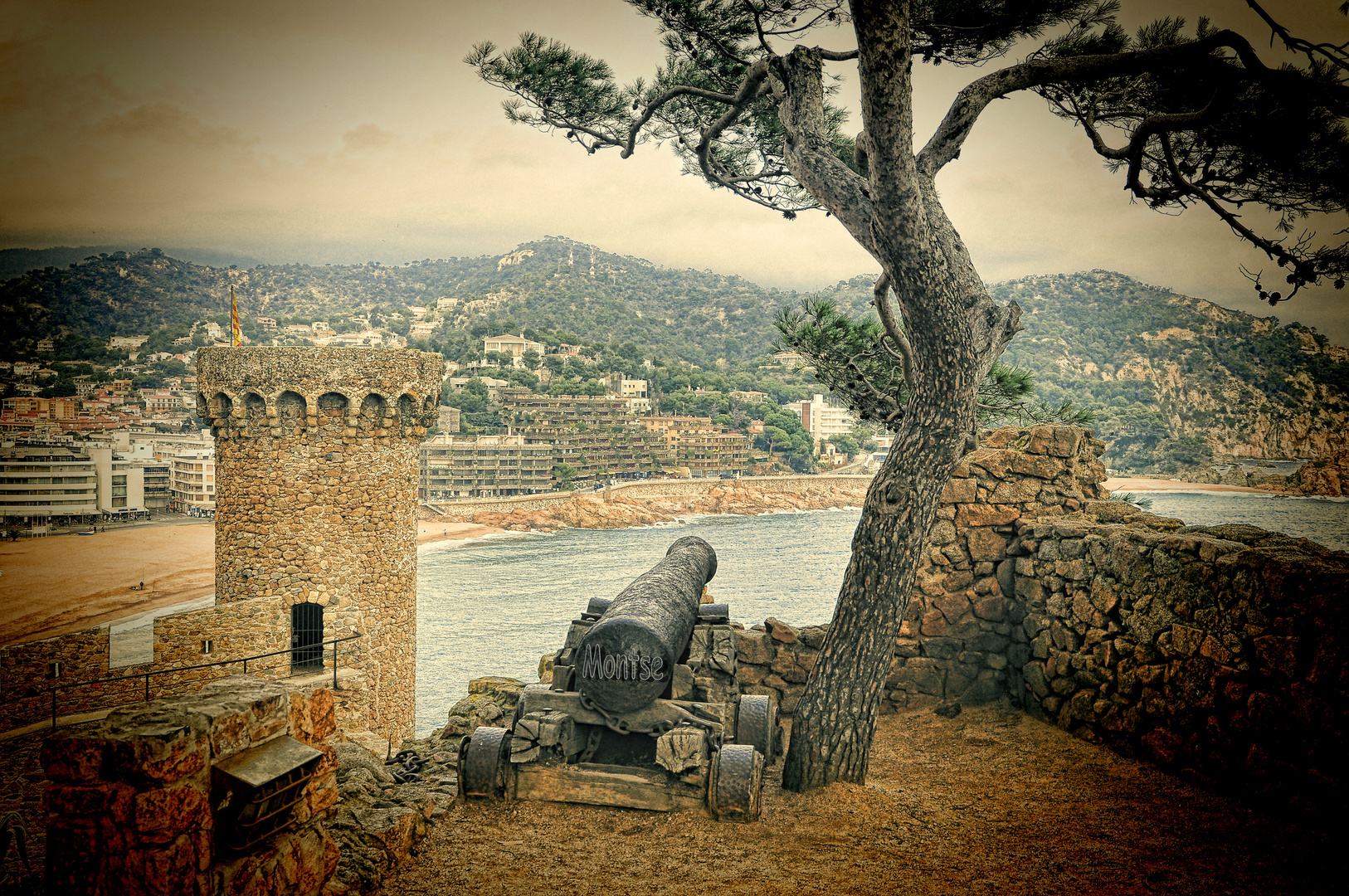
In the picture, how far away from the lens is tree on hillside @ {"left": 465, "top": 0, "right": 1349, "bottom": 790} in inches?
140

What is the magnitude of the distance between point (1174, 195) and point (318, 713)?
5718 millimetres

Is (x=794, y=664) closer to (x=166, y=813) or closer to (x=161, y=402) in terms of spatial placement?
(x=166, y=813)

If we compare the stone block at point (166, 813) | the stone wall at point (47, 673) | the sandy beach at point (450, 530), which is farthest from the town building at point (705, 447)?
the stone block at point (166, 813)

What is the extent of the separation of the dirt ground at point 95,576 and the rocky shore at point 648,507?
12048 millimetres

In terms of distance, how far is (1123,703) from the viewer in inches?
158

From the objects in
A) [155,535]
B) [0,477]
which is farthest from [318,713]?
[155,535]

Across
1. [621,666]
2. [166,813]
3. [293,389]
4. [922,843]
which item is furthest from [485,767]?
[293,389]

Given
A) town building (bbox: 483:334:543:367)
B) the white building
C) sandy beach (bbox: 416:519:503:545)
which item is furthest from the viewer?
town building (bbox: 483:334:543:367)

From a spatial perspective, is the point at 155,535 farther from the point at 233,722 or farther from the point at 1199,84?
the point at 1199,84

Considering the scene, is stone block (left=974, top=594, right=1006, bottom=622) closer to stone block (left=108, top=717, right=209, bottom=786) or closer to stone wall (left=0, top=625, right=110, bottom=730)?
stone block (left=108, top=717, right=209, bottom=786)

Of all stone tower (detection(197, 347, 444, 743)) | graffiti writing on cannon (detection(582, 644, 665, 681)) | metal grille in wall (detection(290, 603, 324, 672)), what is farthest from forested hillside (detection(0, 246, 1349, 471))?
metal grille in wall (detection(290, 603, 324, 672))

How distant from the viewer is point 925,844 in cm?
324

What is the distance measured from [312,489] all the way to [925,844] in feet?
26.2

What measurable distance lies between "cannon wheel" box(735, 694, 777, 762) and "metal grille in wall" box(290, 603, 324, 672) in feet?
21.6
